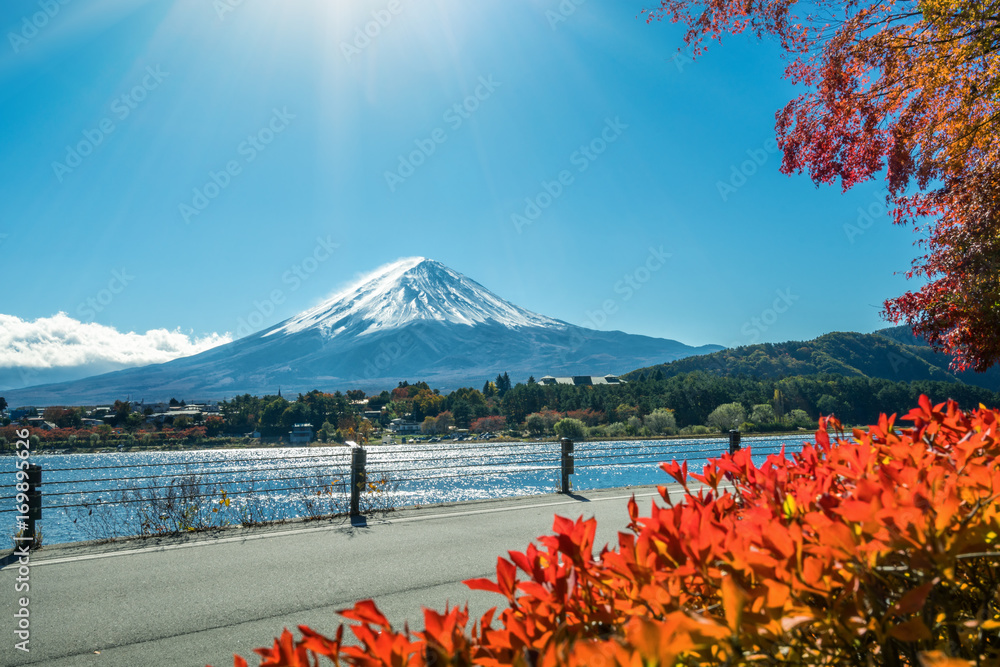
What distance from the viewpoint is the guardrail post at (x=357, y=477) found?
7539 mm

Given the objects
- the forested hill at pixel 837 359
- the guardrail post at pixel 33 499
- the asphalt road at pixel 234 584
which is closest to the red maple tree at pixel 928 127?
the asphalt road at pixel 234 584

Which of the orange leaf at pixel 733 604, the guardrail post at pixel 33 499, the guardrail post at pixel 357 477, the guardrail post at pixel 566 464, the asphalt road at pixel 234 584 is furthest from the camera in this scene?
the guardrail post at pixel 566 464

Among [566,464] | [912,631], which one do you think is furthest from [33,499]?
[912,631]

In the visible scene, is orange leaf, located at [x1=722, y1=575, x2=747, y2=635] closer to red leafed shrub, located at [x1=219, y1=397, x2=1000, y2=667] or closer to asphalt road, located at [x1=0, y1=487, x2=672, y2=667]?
red leafed shrub, located at [x1=219, y1=397, x2=1000, y2=667]

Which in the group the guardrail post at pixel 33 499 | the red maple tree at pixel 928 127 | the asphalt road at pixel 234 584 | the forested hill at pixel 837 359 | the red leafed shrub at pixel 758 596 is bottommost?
the asphalt road at pixel 234 584

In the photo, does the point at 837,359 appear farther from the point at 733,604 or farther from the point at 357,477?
the point at 733,604

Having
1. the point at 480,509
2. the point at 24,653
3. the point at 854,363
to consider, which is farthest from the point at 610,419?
the point at 24,653

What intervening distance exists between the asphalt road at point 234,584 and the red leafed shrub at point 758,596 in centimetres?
282

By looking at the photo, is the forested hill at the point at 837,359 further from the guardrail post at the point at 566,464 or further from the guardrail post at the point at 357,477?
the guardrail post at the point at 357,477

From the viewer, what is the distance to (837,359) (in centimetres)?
8988

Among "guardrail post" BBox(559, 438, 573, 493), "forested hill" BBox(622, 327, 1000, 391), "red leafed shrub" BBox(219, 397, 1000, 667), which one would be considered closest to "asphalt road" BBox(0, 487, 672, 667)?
"guardrail post" BBox(559, 438, 573, 493)

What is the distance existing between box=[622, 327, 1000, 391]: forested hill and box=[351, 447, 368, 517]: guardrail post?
8253cm

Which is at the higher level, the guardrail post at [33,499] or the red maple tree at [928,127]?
the red maple tree at [928,127]

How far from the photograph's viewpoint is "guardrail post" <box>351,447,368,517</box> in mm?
7539
